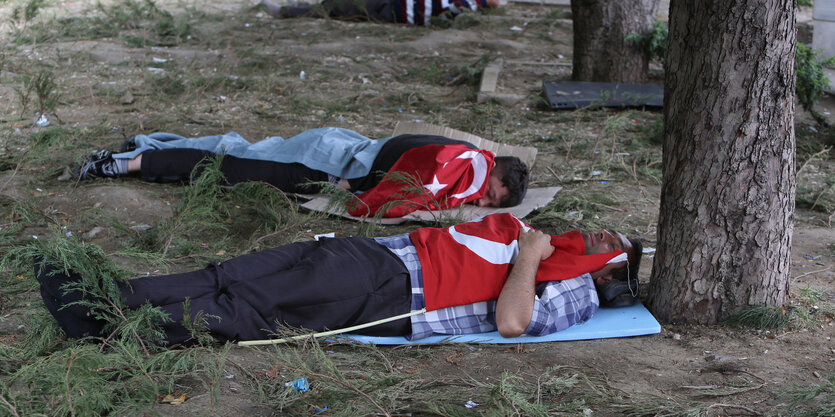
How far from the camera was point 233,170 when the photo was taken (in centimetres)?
429

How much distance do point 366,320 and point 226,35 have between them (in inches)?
272

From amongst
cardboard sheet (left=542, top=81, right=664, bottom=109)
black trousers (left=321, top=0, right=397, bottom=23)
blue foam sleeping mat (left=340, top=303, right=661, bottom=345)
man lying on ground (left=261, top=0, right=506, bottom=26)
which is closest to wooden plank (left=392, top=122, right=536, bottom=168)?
cardboard sheet (left=542, top=81, right=664, bottom=109)

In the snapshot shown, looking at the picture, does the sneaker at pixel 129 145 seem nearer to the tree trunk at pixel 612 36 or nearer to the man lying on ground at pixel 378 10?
the tree trunk at pixel 612 36

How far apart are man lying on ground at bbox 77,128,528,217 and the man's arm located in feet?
3.46

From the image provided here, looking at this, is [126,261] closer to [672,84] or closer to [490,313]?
[490,313]

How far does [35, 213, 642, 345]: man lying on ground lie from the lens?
250 cm

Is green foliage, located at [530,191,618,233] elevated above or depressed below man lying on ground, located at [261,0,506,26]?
below

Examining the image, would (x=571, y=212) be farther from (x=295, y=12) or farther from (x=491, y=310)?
(x=295, y=12)

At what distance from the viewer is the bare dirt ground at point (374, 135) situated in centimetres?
226

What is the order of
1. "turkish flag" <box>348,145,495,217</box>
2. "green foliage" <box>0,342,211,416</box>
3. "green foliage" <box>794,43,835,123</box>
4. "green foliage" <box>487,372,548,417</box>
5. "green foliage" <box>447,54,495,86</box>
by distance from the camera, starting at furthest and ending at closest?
"green foliage" <box>447,54,495,86</box> < "green foliage" <box>794,43,835,123</box> < "turkish flag" <box>348,145,495,217</box> < "green foliage" <box>487,372,548,417</box> < "green foliage" <box>0,342,211,416</box>

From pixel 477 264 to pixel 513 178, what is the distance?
1.42 m

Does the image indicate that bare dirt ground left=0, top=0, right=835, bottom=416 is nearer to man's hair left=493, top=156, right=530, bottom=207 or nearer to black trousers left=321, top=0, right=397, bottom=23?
man's hair left=493, top=156, right=530, bottom=207

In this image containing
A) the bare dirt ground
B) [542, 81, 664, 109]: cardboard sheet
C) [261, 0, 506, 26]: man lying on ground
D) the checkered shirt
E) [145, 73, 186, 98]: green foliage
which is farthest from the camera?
[261, 0, 506, 26]: man lying on ground

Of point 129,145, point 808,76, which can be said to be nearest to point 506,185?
point 129,145
